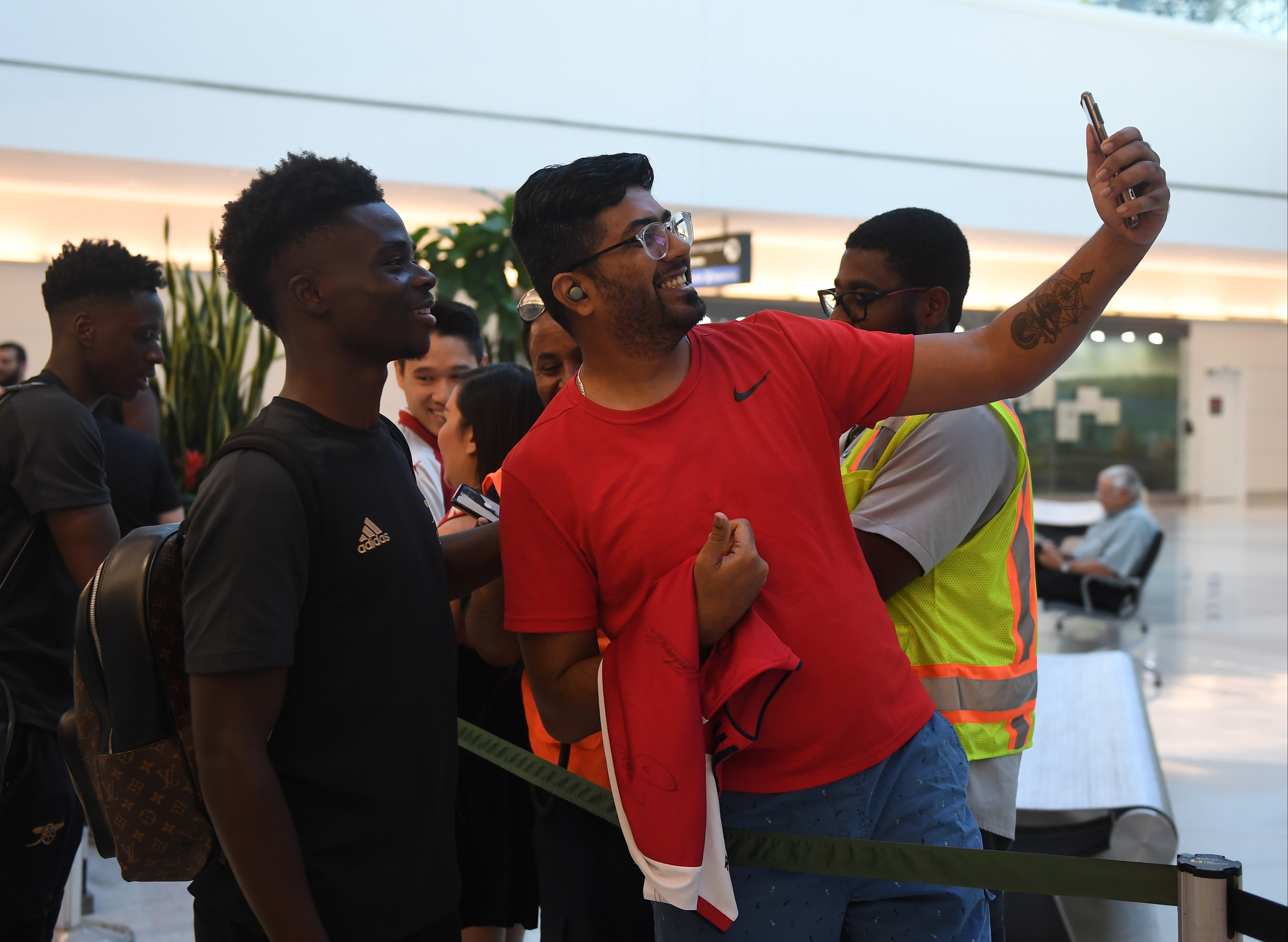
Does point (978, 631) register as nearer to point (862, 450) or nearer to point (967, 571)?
point (967, 571)

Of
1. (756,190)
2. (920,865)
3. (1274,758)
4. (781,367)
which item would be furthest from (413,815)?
(756,190)

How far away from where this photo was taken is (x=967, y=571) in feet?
6.05

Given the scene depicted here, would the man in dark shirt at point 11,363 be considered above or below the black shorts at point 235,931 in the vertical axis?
above

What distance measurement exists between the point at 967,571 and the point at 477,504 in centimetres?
94

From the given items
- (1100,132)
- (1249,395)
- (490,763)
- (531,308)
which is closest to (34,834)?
(490,763)

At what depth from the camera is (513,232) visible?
1654mm

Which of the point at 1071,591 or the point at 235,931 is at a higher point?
the point at 235,931

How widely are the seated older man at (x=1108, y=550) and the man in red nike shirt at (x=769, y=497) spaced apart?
6.89 metres

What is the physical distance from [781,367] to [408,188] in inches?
411

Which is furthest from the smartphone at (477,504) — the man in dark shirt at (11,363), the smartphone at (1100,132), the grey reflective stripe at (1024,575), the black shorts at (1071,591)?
the black shorts at (1071,591)

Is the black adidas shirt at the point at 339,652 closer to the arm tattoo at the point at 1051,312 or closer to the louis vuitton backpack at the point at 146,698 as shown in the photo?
the louis vuitton backpack at the point at 146,698

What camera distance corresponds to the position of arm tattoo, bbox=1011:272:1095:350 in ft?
4.65

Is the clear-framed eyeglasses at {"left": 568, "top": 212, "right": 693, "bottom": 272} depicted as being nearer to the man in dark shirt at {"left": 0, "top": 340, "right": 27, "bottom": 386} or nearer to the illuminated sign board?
the man in dark shirt at {"left": 0, "top": 340, "right": 27, "bottom": 386}

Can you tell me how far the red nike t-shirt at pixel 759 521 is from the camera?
1426mm
